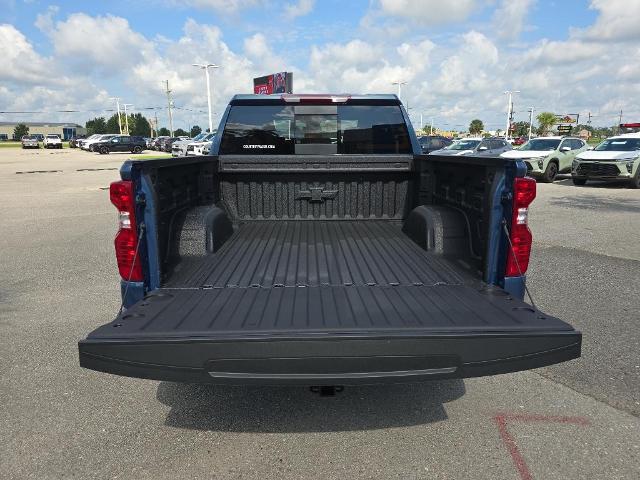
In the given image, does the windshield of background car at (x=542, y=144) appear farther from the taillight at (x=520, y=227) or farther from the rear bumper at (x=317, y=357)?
the rear bumper at (x=317, y=357)

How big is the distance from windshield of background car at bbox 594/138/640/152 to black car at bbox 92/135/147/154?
138ft

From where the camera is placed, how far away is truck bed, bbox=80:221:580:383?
6.89ft

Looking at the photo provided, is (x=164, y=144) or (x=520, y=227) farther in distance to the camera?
(x=164, y=144)

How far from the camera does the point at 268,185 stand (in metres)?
4.68

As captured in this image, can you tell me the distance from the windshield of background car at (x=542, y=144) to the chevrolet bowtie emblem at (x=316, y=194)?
16.7 m

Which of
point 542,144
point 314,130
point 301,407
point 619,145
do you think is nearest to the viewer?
point 301,407

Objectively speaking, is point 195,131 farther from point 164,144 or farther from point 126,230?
point 126,230

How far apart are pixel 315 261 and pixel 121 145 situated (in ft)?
160

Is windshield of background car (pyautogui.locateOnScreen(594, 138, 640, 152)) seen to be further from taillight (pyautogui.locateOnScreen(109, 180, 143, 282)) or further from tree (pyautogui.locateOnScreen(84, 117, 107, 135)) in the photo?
tree (pyautogui.locateOnScreen(84, 117, 107, 135))

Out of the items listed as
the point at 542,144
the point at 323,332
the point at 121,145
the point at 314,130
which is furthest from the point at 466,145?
the point at 121,145

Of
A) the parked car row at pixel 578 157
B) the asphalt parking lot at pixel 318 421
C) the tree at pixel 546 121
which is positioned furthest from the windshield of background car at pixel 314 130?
the tree at pixel 546 121

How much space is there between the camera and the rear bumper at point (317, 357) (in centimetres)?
209

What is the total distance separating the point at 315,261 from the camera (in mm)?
3449

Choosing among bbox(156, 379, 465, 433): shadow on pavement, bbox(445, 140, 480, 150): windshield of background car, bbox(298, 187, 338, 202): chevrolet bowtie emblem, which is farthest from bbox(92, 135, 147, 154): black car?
bbox(156, 379, 465, 433): shadow on pavement
